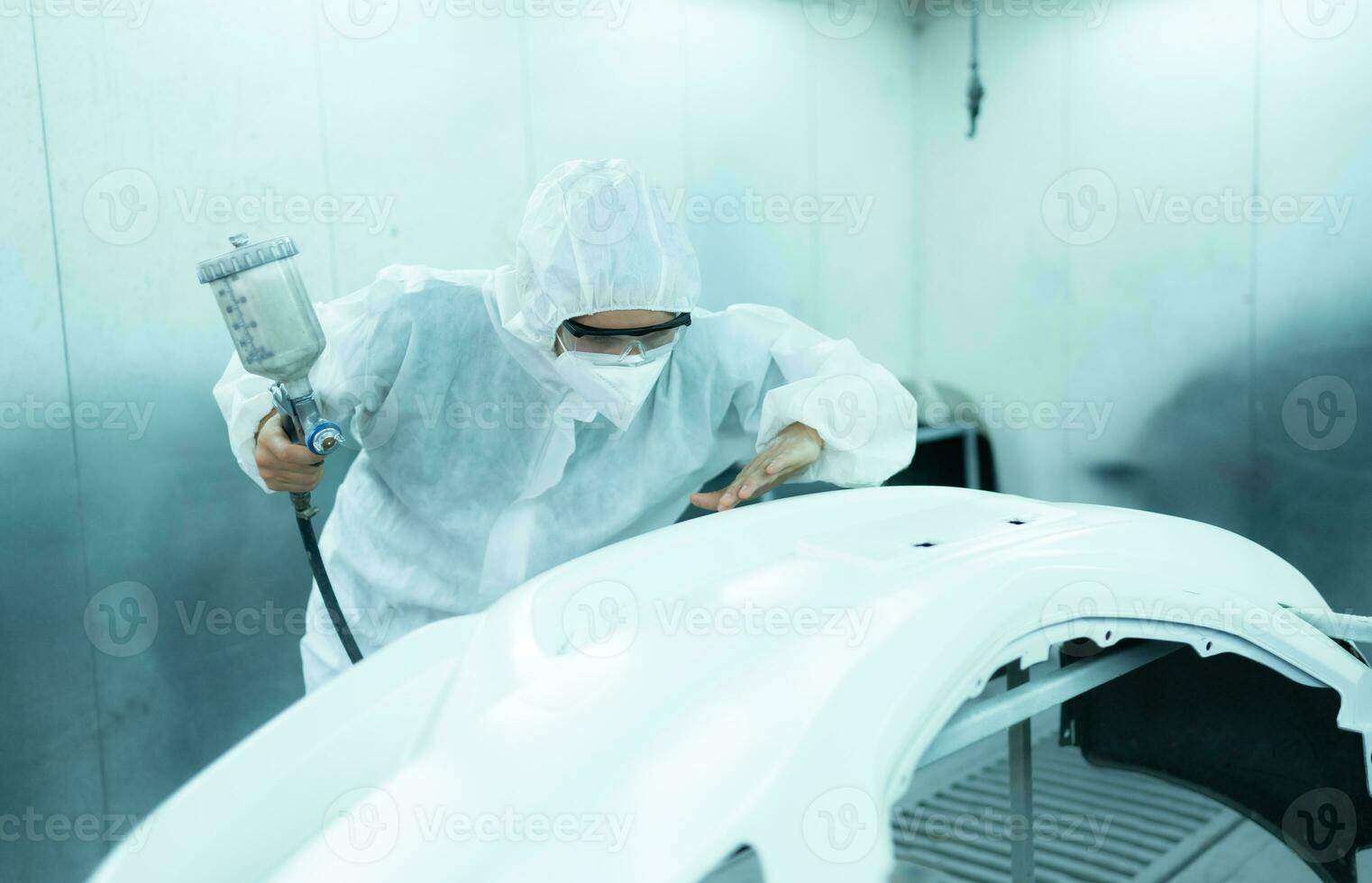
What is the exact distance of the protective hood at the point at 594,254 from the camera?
1.18m

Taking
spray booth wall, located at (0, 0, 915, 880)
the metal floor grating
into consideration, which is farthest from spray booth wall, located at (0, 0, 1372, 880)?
the metal floor grating

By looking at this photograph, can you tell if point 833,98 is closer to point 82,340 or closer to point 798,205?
point 798,205

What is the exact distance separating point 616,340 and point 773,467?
0.86 feet

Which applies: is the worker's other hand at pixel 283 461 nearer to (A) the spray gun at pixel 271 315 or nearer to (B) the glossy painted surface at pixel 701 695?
(A) the spray gun at pixel 271 315

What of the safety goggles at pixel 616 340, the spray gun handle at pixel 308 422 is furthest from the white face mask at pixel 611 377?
the spray gun handle at pixel 308 422

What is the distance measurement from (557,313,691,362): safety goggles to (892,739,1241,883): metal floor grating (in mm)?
1212

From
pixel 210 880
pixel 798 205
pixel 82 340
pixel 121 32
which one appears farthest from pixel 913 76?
pixel 210 880

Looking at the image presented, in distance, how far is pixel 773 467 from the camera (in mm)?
1243

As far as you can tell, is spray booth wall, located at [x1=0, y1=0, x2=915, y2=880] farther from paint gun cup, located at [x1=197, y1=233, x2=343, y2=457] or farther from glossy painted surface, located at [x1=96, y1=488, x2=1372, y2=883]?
glossy painted surface, located at [x1=96, y1=488, x2=1372, y2=883]

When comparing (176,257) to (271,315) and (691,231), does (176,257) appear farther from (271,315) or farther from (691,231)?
(691,231)

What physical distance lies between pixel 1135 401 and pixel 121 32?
2.67m

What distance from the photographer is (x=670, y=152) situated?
8.36 ft

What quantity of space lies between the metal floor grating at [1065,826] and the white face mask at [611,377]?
1.16 meters

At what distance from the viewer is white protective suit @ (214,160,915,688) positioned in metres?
1.22
